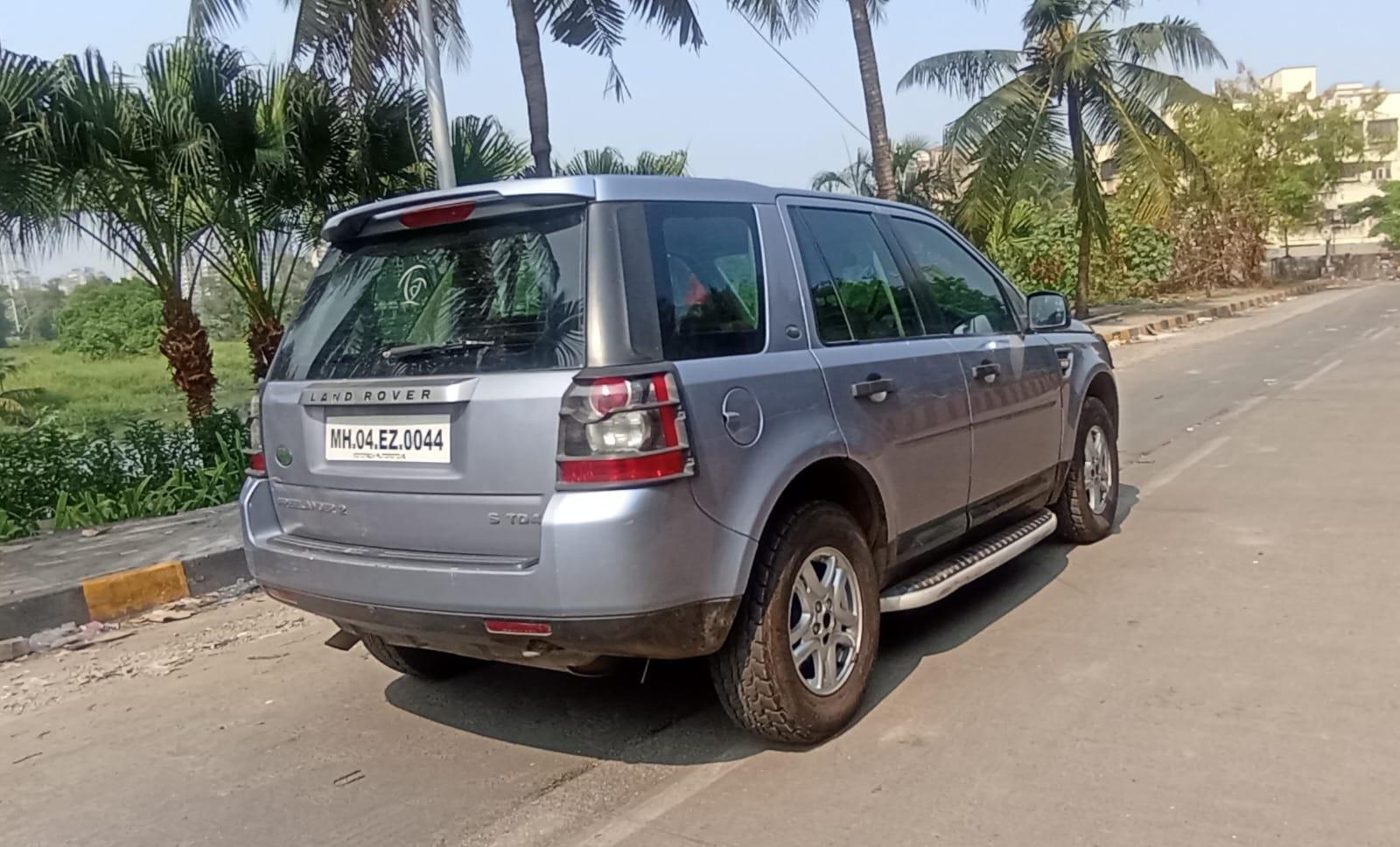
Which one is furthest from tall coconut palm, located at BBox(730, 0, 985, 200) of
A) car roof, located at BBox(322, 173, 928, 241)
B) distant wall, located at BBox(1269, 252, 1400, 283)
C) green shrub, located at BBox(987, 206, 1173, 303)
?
distant wall, located at BBox(1269, 252, 1400, 283)

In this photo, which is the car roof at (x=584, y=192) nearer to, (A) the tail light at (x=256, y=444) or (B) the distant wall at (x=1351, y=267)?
(A) the tail light at (x=256, y=444)

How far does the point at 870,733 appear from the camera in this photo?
12.2ft

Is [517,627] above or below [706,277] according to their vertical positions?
below

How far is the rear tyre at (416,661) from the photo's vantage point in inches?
169

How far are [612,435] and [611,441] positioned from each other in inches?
0.7

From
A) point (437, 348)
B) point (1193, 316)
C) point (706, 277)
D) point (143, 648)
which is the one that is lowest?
point (1193, 316)

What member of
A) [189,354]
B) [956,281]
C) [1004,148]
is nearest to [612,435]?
[956,281]

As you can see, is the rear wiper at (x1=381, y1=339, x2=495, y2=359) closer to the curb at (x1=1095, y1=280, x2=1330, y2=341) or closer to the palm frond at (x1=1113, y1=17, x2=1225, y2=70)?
the curb at (x1=1095, y1=280, x2=1330, y2=341)

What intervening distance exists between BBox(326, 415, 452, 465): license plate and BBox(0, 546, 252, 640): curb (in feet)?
9.26

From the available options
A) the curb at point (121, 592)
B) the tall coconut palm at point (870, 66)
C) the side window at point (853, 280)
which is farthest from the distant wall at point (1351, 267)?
the curb at point (121, 592)

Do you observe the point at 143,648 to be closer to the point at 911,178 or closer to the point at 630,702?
the point at 630,702

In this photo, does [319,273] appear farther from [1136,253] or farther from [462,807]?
[1136,253]

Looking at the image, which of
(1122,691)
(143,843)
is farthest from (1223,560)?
(143,843)

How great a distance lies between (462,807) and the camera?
3.33m
